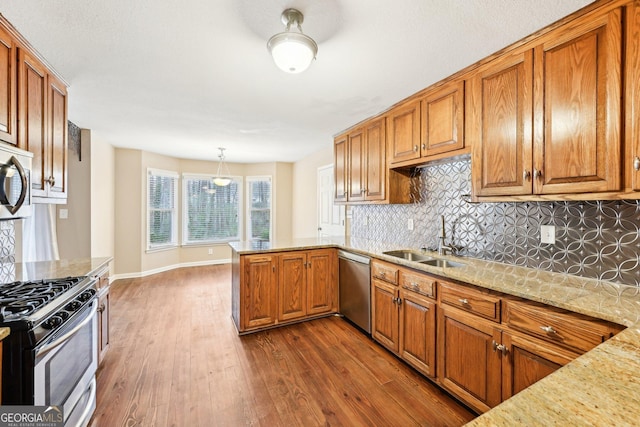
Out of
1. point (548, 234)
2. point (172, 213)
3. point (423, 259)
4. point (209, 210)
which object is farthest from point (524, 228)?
point (172, 213)

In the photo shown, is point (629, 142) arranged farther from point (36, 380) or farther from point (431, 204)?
point (36, 380)

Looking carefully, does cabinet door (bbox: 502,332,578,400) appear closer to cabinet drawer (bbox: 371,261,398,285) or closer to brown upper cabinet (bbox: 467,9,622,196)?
brown upper cabinet (bbox: 467,9,622,196)

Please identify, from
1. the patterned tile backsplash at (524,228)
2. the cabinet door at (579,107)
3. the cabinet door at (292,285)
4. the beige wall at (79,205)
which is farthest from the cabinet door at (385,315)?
the beige wall at (79,205)

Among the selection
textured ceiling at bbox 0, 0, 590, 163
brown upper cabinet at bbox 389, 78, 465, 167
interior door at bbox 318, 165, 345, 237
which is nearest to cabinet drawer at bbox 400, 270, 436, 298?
brown upper cabinet at bbox 389, 78, 465, 167

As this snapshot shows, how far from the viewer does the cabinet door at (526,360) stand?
4.49 ft

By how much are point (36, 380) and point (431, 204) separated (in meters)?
3.00

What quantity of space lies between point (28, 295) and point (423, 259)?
2814mm

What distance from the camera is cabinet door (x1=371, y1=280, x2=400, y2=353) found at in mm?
2461

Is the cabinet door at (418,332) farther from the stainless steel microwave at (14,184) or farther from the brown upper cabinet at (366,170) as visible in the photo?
the stainless steel microwave at (14,184)

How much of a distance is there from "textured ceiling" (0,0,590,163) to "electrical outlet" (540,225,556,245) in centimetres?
125

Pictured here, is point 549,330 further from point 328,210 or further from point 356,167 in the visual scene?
point 328,210

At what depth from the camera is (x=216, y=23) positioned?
1660mm

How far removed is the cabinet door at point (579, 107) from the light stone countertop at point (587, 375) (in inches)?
22.0

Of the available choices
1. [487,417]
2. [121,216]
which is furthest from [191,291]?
[487,417]
